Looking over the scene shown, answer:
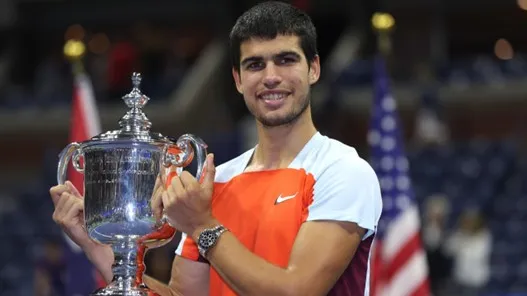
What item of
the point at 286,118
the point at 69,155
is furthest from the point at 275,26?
the point at 69,155

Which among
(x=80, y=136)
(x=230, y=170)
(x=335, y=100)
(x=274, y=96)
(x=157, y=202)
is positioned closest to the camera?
(x=157, y=202)

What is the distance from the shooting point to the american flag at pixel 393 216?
684 cm

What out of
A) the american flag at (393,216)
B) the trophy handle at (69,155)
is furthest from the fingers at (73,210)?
the american flag at (393,216)

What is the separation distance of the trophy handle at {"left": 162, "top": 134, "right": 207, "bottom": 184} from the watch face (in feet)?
0.42

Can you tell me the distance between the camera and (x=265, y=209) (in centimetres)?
279

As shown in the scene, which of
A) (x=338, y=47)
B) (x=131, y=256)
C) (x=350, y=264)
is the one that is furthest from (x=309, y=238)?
(x=338, y=47)

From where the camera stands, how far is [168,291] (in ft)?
9.70

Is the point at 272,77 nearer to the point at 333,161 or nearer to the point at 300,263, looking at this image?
the point at 333,161

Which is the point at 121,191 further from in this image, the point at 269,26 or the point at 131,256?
the point at 269,26

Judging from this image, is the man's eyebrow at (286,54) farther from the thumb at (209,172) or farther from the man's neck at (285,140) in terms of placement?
the thumb at (209,172)

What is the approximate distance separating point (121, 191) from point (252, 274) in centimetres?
40

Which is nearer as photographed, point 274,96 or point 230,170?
point 274,96

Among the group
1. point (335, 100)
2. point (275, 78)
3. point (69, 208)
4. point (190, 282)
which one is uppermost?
point (275, 78)

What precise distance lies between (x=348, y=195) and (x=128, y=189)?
0.54m
